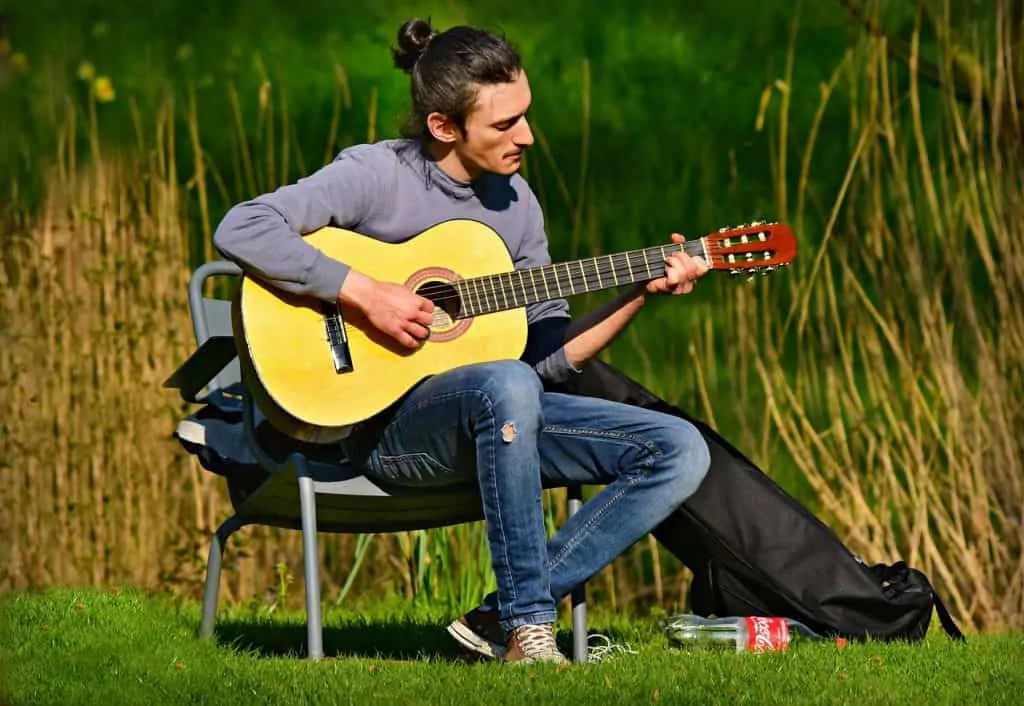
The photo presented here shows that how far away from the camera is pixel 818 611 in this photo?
327 cm

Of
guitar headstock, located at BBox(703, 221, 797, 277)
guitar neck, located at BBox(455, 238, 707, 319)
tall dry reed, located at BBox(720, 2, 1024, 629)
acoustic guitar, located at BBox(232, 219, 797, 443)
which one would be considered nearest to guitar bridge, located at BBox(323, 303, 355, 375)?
acoustic guitar, located at BBox(232, 219, 797, 443)

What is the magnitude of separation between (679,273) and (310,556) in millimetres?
824

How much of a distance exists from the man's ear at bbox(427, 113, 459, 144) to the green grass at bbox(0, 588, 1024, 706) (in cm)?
97

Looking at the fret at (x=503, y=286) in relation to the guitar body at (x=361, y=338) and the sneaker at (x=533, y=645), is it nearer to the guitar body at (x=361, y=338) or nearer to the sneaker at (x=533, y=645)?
the guitar body at (x=361, y=338)

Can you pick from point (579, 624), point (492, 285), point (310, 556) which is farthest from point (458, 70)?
point (579, 624)

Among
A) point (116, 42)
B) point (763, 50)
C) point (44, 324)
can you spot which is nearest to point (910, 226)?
point (44, 324)

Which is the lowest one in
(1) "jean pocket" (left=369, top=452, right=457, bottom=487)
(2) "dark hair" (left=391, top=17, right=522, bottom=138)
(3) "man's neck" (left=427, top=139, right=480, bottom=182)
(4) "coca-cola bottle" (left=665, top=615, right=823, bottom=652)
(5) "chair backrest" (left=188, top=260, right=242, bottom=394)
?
(4) "coca-cola bottle" (left=665, top=615, right=823, bottom=652)

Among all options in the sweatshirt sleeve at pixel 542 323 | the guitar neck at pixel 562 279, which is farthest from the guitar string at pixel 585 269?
the sweatshirt sleeve at pixel 542 323

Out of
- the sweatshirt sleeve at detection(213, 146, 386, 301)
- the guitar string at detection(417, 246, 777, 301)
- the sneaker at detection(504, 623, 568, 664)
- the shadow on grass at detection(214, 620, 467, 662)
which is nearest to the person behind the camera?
the sneaker at detection(504, 623, 568, 664)

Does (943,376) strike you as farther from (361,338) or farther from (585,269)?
(361,338)

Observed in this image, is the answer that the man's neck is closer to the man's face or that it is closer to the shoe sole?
the man's face

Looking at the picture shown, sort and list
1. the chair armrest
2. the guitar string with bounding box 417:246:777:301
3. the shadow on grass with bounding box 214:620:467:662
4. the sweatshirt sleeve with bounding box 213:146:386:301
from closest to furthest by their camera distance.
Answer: the sweatshirt sleeve with bounding box 213:146:386:301 < the guitar string with bounding box 417:246:777:301 < the chair armrest < the shadow on grass with bounding box 214:620:467:662

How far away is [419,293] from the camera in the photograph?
317cm

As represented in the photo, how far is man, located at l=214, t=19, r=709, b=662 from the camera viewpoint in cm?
292
